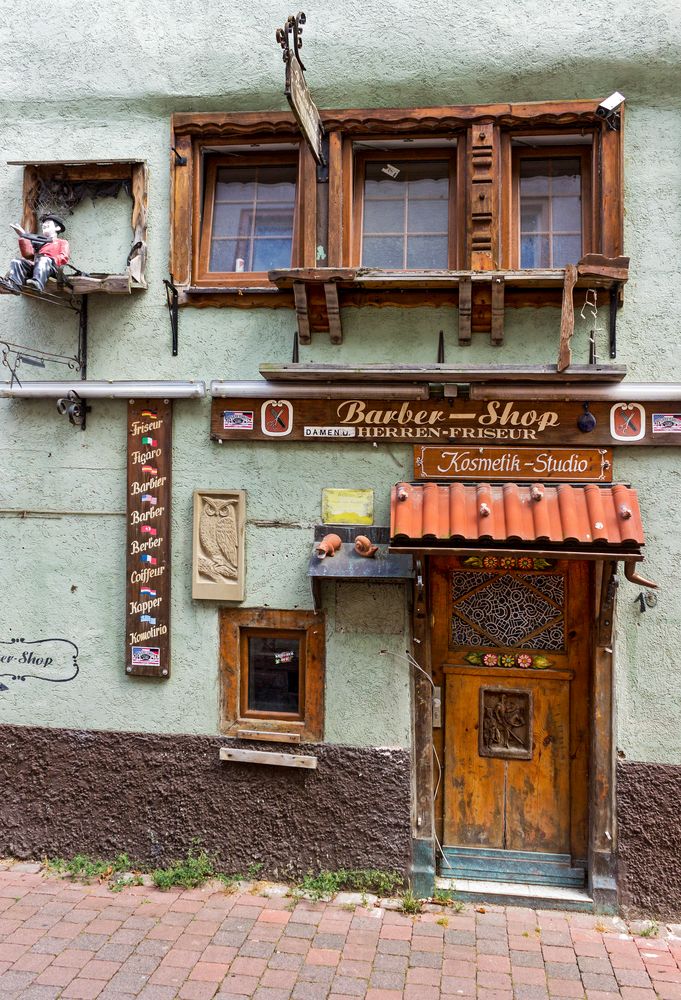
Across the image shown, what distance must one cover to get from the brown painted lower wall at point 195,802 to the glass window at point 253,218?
3774 mm

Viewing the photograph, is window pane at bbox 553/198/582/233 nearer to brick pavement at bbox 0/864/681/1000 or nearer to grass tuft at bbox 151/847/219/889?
brick pavement at bbox 0/864/681/1000

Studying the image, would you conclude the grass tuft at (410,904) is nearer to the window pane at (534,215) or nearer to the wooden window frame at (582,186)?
the wooden window frame at (582,186)

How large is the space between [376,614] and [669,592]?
82.5 inches

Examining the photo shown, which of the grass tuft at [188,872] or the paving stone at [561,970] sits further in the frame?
the grass tuft at [188,872]

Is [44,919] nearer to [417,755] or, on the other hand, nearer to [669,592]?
[417,755]

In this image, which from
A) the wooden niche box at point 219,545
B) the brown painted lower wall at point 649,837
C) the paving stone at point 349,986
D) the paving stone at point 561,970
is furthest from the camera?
the wooden niche box at point 219,545

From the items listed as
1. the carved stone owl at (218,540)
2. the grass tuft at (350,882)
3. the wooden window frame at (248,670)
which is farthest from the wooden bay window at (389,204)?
the grass tuft at (350,882)

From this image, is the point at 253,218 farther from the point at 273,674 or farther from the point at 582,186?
the point at 273,674

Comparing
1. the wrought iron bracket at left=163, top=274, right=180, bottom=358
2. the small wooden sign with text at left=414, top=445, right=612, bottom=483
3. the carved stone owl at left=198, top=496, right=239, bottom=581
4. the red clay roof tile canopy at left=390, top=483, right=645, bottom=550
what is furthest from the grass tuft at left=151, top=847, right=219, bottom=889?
the wrought iron bracket at left=163, top=274, right=180, bottom=358

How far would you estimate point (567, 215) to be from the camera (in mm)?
5551

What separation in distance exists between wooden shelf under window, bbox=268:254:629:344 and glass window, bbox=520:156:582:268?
532 millimetres

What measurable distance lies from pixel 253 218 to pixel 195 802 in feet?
15.1

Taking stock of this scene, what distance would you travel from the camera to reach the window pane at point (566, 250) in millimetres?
5523

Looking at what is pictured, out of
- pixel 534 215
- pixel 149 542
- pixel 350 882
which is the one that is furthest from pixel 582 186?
pixel 350 882
